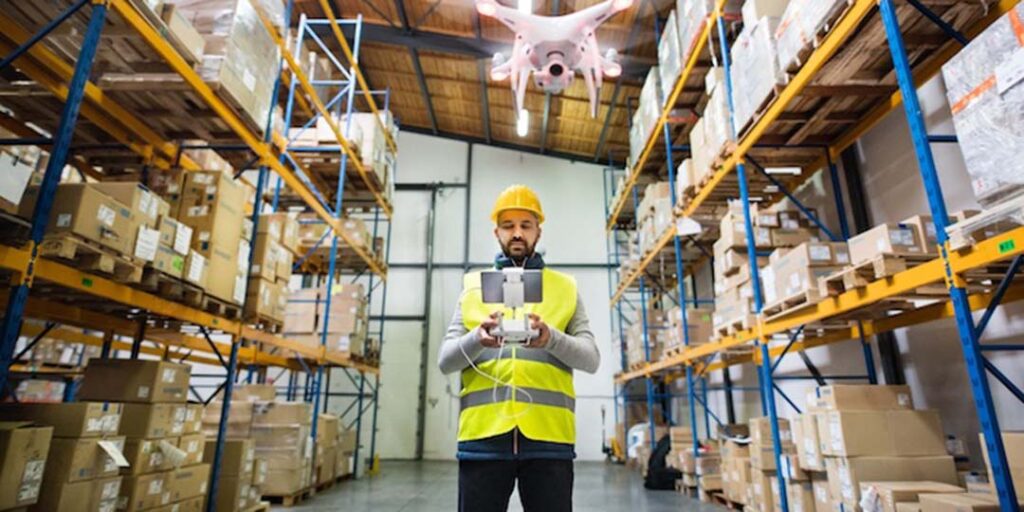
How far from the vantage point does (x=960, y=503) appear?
281cm

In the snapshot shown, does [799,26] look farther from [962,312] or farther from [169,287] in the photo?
[169,287]

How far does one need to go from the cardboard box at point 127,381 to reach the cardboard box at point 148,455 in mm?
309

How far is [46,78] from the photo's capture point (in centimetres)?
395

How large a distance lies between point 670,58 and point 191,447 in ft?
25.1

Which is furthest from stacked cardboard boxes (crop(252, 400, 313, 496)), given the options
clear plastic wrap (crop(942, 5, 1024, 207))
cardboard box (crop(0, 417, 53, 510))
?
clear plastic wrap (crop(942, 5, 1024, 207))

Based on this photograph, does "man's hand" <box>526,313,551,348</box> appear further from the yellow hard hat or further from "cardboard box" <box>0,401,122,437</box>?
"cardboard box" <box>0,401,122,437</box>

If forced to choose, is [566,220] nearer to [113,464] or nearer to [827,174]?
[827,174]

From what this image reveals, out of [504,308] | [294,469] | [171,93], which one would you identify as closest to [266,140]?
[171,93]

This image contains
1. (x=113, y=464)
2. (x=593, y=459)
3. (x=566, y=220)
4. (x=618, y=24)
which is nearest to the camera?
(x=113, y=464)

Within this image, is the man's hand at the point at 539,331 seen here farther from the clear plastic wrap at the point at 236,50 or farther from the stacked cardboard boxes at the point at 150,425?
the clear plastic wrap at the point at 236,50

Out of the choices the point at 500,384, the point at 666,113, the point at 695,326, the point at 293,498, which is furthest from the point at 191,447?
the point at 666,113

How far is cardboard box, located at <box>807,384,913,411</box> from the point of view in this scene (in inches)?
157

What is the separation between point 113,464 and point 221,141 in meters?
3.19

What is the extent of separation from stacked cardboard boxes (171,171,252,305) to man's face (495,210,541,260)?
334 cm
